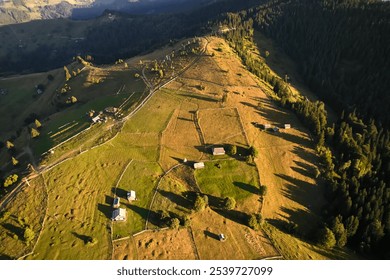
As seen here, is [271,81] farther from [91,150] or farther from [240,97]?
[91,150]

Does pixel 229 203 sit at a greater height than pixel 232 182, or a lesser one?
greater

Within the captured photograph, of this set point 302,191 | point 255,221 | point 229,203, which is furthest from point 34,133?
point 302,191

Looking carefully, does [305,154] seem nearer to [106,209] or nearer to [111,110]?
[106,209]

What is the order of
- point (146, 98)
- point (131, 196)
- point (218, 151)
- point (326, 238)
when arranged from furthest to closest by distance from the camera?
point (146, 98) < point (218, 151) < point (131, 196) < point (326, 238)

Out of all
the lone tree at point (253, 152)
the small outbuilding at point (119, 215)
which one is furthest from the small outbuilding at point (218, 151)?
the small outbuilding at point (119, 215)
